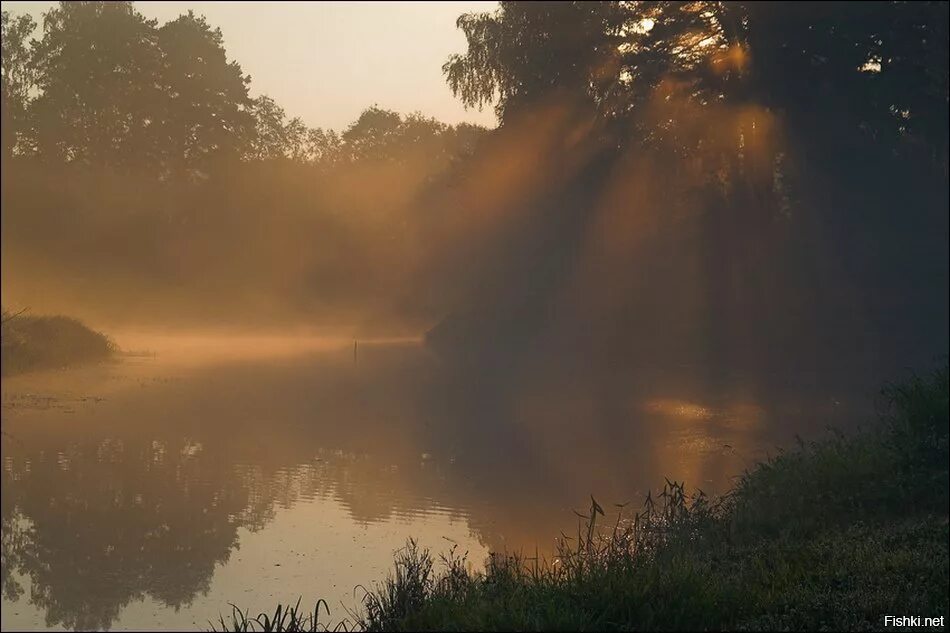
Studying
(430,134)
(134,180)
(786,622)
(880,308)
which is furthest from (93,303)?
(430,134)

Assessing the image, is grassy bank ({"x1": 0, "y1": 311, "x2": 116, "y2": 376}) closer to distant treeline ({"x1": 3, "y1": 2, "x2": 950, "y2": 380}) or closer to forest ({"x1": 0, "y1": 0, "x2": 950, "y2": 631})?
forest ({"x1": 0, "y1": 0, "x2": 950, "y2": 631})

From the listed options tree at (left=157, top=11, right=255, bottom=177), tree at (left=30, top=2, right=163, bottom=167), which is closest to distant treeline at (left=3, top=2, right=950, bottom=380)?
tree at (left=157, top=11, right=255, bottom=177)

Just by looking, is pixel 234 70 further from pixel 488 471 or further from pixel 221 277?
pixel 221 277

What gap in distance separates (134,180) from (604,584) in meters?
15.0

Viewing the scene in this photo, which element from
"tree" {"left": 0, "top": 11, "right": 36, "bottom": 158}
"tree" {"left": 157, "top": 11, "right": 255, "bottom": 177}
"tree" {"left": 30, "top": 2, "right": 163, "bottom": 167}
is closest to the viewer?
"tree" {"left": 0, "top": 11, "right": 36, "bottom": 158}

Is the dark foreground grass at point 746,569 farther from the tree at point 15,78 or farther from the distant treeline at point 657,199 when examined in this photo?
the distant treeline at point 657,199

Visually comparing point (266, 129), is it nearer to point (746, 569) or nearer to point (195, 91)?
point (195, 91)

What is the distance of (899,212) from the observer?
108 feet

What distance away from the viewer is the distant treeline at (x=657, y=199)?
29.3 metres

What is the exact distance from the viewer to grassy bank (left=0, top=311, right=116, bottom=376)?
1721 cm

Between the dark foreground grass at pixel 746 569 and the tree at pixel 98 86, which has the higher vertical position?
the tree at pixel 98 86

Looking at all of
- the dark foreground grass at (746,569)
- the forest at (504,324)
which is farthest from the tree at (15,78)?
the dark foreground grass at (746,569)

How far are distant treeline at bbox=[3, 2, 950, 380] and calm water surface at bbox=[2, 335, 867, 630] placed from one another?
6.12m

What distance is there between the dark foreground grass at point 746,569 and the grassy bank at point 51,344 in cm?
1089
